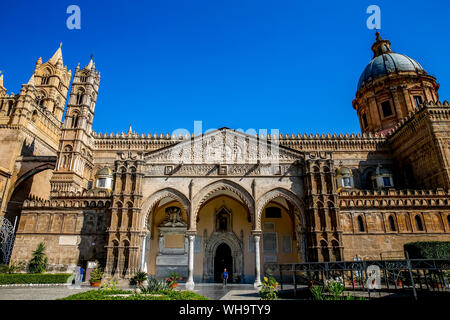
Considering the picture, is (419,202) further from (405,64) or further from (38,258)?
(38,258)

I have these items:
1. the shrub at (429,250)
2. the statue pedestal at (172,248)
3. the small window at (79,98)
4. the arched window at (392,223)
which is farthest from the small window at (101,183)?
the shrub at (429,250)

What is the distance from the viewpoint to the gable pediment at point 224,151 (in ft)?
75.3

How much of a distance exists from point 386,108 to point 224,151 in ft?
101

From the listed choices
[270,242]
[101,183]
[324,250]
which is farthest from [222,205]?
[101,183]

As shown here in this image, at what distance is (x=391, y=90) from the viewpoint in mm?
41219

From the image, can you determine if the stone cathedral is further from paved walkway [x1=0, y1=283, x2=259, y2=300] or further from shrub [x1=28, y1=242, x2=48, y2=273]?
paved walkway [x1=0, y1=283, x2=259, y2=300]

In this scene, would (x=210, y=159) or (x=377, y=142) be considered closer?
(x=210, y=159)

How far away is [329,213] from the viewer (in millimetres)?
21219

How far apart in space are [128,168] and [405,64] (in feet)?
138

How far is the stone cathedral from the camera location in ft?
69.7

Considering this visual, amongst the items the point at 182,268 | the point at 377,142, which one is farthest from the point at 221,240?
the point at 377,142

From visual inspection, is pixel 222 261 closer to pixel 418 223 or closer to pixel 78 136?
pixel 418 223

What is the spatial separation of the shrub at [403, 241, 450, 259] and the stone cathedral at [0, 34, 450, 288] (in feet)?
4.99

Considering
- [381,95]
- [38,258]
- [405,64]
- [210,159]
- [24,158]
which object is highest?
[405,64]
